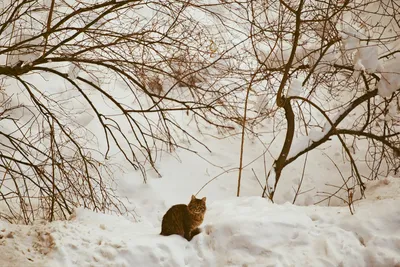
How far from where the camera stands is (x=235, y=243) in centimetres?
387

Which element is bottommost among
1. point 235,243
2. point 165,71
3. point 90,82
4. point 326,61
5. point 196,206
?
point 235,243

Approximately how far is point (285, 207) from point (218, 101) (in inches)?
68.7

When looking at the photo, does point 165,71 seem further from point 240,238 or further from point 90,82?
point 240,238

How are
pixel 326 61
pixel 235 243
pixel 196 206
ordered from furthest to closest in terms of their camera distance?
pixel 326 61
pixel 196 206
pixel 235 243

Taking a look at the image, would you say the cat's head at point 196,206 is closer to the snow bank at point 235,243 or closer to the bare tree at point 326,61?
the snow bank at point 235,243

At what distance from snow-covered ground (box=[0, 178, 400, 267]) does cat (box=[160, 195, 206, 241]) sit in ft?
0.21

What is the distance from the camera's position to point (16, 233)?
3.67 meters

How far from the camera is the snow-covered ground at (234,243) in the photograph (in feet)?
11.7

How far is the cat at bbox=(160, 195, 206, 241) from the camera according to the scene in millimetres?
3943

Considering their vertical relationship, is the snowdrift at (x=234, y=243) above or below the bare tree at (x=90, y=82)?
below

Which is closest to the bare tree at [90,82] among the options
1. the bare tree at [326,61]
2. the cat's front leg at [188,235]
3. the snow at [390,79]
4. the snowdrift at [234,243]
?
the bare tree at [326,61]

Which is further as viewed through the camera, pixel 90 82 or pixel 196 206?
pixel 90 82

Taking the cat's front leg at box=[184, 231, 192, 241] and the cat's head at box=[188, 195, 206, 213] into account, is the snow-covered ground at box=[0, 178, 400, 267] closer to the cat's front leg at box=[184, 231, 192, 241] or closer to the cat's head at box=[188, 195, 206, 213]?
the cat's front leg at box=[184, 231, 192, 241]

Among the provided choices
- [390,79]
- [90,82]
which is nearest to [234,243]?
[90,82]
